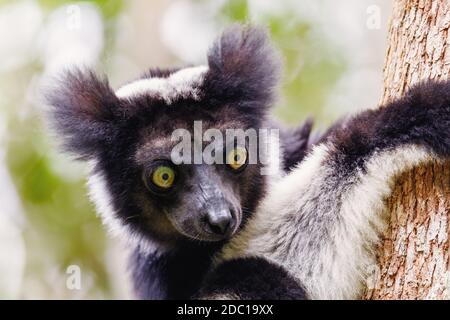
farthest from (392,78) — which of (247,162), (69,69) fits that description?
(69,69)

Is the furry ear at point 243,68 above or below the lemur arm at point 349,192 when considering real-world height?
above

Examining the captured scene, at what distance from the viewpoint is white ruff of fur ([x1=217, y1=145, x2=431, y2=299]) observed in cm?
265

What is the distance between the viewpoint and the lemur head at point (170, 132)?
299 centimetres

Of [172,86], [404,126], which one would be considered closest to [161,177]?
[172,86]

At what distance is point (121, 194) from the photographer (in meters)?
3.21

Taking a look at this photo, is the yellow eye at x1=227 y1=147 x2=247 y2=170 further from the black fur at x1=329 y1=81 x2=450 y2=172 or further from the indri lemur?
the black fur at x1=329 y1=81 x2=450 y2=172

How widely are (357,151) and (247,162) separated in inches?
26.0

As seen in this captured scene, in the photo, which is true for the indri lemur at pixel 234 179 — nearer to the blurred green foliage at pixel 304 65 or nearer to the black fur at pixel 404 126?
the black fur at pixel 404 126

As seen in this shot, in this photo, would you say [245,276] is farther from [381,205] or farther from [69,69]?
[69,69]

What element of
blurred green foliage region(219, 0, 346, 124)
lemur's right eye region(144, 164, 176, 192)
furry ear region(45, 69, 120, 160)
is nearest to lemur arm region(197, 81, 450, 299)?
lemur's right eye region(144, 164, 176, 192)

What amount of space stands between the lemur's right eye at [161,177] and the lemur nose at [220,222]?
31 cm

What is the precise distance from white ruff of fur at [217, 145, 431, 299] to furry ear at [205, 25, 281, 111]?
1.64 ft

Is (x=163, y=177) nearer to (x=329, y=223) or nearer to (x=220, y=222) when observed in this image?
(x=220, y=222)

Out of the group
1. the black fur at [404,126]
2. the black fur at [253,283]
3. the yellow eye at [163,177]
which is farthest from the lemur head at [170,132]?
the black fur at [404,126]
